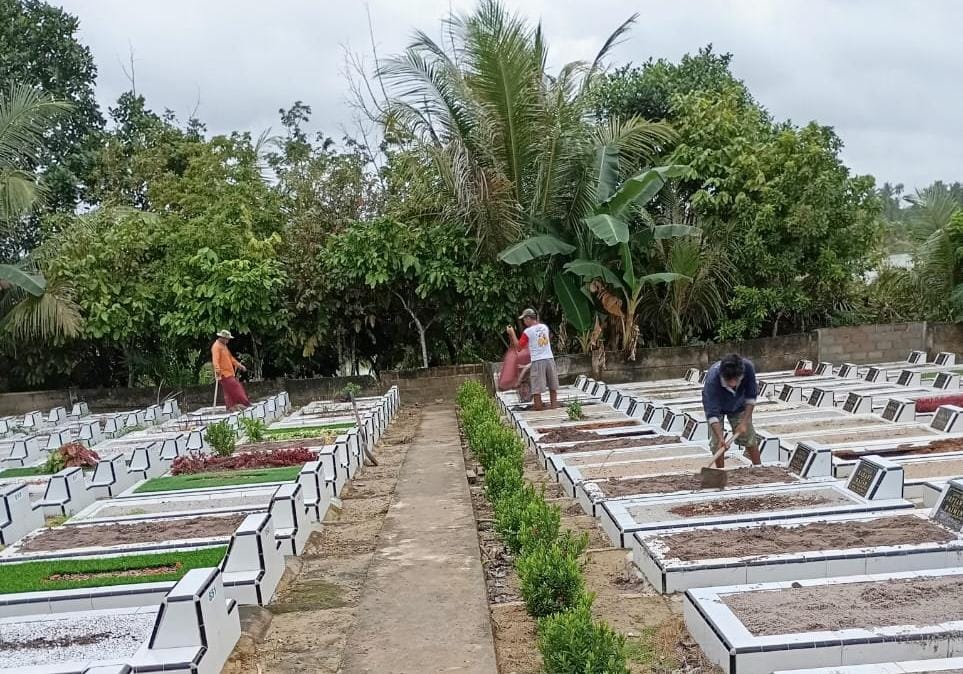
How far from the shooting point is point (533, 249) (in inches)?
493

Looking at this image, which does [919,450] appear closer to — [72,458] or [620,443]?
[620,443]

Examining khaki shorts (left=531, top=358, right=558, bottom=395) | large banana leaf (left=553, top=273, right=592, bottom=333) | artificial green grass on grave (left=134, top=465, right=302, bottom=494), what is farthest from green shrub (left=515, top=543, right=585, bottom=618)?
large banana leaf (left=553, top=273, right=592, bottom=333)

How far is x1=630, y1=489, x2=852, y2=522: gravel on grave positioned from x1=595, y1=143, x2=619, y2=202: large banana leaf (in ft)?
27.0

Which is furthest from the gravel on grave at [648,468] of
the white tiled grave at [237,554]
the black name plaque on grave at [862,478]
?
the white tiled grave at [237,554]

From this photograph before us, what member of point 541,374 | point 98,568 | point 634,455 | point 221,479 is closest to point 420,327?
point 541,374

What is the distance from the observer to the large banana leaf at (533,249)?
12266mm

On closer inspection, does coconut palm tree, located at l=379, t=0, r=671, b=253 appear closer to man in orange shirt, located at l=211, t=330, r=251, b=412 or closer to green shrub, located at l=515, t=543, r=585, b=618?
man in orange shirt, located at l=211, t=330, r=251, b=412

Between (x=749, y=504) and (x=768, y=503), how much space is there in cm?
12

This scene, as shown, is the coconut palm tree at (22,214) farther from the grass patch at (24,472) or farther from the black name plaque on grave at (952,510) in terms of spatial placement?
the black name plaque on grave at (952,510)

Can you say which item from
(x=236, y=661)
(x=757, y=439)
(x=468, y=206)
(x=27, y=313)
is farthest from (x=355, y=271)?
(x=236, y=661)

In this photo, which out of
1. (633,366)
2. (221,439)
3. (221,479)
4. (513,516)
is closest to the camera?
(513,516)

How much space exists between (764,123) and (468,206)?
680 centimetres

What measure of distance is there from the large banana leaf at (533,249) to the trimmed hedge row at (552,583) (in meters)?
6.36

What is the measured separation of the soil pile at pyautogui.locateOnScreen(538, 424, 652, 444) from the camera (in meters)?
8.36
